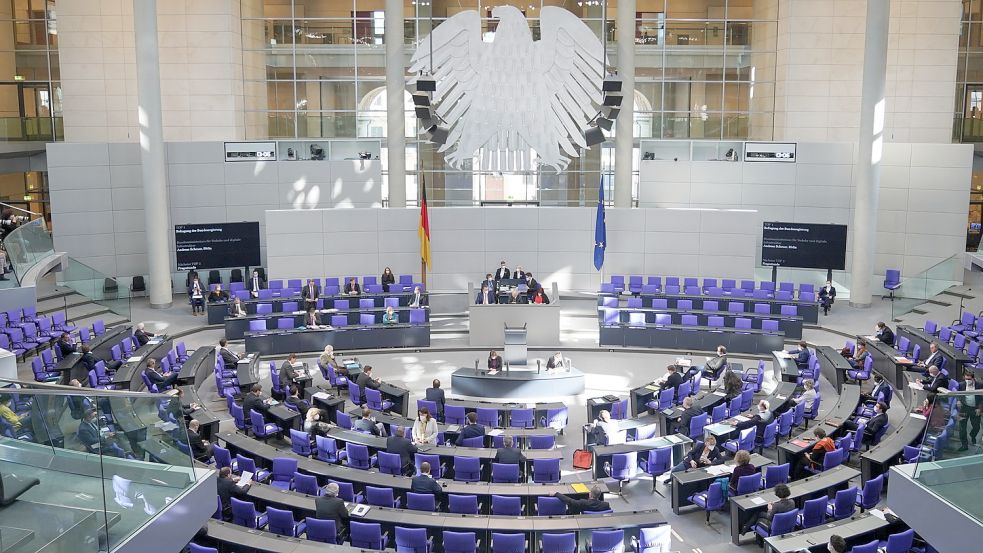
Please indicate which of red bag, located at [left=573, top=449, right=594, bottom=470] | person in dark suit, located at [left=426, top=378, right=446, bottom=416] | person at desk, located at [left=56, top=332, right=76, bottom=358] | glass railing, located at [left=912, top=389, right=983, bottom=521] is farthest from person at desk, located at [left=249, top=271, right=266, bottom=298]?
glass railing, located at [left=912, top=389, right=983, bottom=521]

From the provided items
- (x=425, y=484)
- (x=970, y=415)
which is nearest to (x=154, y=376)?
(x=425, y=484)

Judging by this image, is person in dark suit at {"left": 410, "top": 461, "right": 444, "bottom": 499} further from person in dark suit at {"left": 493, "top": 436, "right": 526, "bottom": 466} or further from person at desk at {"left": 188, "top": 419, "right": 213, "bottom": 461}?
person at desk at {"left": 188, "top": 419, "right": 213, "bottom": 461}

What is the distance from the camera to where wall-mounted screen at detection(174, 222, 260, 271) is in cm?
2498

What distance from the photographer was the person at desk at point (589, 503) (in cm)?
1093

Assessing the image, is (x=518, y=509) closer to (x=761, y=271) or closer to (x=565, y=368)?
(x=565, y=368)

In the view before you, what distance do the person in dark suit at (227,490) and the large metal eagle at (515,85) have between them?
13.9 metres

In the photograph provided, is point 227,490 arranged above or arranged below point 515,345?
below

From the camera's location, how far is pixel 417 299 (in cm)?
2239

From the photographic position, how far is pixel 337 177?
27.1 m

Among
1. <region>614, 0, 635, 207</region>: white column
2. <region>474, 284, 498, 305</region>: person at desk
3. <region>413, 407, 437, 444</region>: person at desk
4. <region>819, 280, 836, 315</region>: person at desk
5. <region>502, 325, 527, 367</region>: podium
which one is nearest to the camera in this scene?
<region>413, 407, 437, 444</region>: person at desk

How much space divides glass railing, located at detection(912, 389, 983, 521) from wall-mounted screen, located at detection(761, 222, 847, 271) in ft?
60.0

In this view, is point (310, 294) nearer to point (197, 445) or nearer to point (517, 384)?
point (517, 384)

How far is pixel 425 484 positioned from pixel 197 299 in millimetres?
14354

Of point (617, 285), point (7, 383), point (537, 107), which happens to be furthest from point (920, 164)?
point (7, 383)
